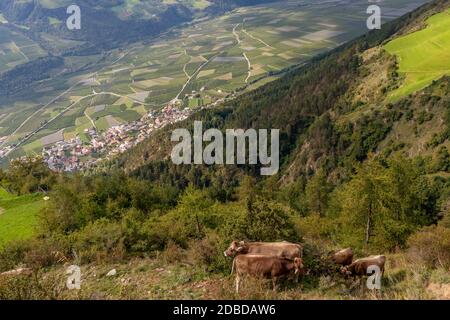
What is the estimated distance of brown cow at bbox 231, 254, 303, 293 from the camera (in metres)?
10.6

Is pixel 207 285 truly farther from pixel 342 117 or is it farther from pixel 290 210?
pixel 342 117

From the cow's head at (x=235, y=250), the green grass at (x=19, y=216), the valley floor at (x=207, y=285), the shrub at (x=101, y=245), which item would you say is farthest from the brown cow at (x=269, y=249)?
the green grass at (x=19, y=216)

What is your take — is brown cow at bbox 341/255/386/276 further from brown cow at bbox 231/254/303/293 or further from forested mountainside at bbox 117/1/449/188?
forested mountainside at bbox 117/1/449/188

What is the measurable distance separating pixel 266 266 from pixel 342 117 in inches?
4111

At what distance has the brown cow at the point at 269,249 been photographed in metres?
11.0

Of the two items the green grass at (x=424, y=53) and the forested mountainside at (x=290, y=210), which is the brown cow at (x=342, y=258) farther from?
the green grass at (x=424, y=53)

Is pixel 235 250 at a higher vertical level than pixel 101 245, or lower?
higher

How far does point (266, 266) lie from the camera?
34.8ft

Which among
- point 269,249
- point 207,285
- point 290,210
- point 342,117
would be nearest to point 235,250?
point 269,249

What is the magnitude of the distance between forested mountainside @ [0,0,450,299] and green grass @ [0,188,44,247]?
1.22ft

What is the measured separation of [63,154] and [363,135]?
411 feet

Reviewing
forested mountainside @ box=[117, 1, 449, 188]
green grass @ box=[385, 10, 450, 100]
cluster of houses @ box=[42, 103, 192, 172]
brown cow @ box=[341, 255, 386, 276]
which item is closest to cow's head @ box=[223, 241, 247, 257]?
brown cow @ box=[341, 255, 386, 276]
